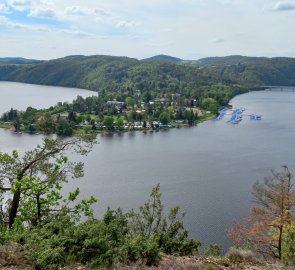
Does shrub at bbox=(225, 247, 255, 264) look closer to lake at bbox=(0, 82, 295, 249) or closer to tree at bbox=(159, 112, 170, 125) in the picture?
lake at bbox=(0, 82, 295, 249)

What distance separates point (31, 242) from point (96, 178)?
79.3 feet

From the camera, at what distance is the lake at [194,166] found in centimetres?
2308

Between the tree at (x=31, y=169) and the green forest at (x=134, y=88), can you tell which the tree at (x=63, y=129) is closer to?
the green forest at (x=134, y=88)

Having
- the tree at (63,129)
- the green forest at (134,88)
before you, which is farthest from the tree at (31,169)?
the tree at (63,129)

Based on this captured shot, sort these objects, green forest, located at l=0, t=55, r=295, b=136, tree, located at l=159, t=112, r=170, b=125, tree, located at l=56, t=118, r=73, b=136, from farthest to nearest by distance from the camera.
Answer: tree, located at l=159, t=112, r=170, b=125 < green forest, located at l=0, t=55, r=295, b=136 < tree, located at l=56, t=118, r=73, b=136

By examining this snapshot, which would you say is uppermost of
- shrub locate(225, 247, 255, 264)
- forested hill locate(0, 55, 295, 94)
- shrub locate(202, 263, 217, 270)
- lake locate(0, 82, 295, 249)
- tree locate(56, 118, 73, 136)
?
forested hill locate(0, 55, 295, 94)

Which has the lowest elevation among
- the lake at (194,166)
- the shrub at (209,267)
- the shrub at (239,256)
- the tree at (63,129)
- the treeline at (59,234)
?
the lake at (194,166)

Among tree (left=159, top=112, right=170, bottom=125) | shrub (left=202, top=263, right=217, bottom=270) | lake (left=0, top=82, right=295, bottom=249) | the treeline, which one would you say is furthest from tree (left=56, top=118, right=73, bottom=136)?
shrub (left=202, top=263, right=217, bottom=270)

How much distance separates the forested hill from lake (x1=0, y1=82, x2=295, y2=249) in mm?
43156

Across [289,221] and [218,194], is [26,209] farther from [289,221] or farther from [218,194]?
[218,194]

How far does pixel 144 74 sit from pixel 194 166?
267 feet

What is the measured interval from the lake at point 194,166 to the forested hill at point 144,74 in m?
43.2

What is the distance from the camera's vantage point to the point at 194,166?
109ft

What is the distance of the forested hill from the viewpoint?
10419 centimetres
